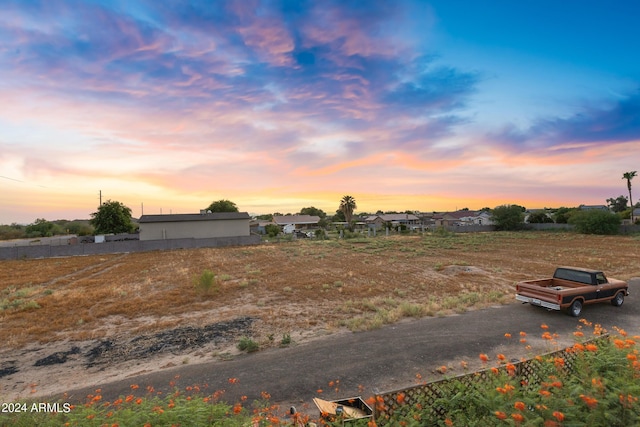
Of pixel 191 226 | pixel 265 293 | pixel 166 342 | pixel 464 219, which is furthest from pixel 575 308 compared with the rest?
pixel 464 219

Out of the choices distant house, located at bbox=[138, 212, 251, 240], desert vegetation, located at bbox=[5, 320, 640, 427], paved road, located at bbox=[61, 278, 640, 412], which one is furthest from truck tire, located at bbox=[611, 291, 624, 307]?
distant house, located at bbox=[138, 212, 251, 240]

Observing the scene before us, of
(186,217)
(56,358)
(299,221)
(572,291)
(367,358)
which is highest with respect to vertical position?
(186,217)

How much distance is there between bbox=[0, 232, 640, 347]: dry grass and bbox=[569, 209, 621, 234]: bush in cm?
2913

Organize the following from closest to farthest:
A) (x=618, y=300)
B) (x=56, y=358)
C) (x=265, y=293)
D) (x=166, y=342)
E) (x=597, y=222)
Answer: (x=56, y=358) < (x=166, y=342) < (x=618, y=300) < (x=265, y=293) < (x=597, y=222)

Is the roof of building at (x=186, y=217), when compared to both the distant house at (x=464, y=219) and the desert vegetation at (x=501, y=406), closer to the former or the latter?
the desert vegetation at (x=501, y=406)

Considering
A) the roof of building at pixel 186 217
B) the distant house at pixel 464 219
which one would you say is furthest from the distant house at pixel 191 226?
the distant house at pixel 464 219

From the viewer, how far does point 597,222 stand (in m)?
49.1

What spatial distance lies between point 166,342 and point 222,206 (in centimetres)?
8683

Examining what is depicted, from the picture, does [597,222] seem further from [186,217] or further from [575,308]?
[186,217]

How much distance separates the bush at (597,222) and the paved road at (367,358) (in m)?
51.2

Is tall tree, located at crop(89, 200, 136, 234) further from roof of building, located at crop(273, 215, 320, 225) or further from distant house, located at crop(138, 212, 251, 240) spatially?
roof of building, located at crop(273, 215, 320, 225)

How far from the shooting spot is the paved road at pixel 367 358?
20.8 feet

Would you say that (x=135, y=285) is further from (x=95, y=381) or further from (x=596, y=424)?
(x=596, y=424)

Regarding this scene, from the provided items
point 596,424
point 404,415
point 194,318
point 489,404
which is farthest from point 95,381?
point 596,424
